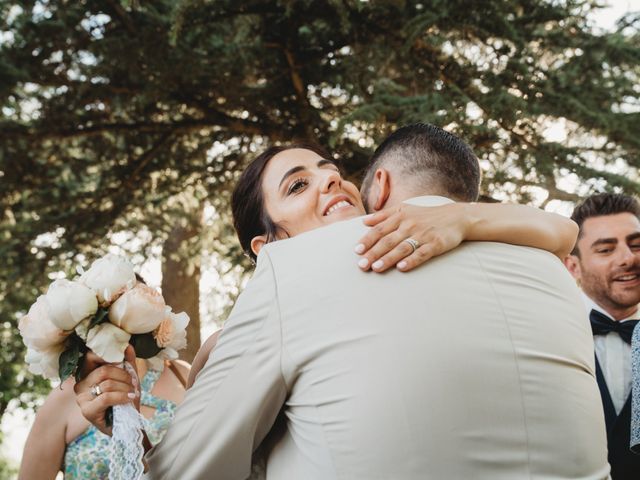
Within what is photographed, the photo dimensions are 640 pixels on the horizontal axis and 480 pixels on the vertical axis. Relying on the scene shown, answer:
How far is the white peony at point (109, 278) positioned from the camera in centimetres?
222

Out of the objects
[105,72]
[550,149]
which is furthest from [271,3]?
[550,149]

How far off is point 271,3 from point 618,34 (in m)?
3.90

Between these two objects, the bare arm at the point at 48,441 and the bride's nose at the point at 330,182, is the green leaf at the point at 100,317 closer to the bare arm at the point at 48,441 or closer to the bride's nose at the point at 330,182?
the bride's nose at the point at 330,182

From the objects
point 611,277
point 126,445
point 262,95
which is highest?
point 262,95

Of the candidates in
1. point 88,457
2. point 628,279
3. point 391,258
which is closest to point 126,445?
point 391,258

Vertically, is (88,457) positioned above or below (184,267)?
below

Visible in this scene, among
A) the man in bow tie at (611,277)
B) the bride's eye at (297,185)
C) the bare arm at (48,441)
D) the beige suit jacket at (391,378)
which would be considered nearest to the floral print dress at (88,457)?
the bare arm at (48,441)

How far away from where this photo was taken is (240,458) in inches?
69.0

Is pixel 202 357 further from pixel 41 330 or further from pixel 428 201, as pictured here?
pixel 428 201

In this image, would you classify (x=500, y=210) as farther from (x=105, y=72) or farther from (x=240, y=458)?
(x=105, y=72)

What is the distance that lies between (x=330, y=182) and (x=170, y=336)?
94 centimetres

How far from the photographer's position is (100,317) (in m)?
2.20

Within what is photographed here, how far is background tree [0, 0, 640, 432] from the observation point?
21.2 ft

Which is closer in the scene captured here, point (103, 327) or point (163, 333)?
point (103, 327)
